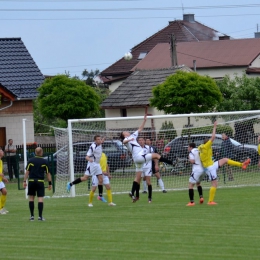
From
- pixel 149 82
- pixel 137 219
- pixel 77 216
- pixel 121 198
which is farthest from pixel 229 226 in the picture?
pixel 149 82

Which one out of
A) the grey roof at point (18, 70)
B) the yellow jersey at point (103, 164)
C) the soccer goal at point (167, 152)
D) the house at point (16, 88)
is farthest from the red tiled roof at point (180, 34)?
the yellow jersey at point (103, 164)

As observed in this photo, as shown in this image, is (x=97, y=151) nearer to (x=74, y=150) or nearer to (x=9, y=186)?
(x=74, y=150)

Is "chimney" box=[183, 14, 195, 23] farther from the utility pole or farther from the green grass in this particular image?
the green grass

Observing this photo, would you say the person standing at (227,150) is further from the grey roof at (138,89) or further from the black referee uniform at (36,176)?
the grey roof at (138,89)

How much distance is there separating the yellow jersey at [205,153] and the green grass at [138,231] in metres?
1.13

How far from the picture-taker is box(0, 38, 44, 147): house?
40.6m

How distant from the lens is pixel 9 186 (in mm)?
32031

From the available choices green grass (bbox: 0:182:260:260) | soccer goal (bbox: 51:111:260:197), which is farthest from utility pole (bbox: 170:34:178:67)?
green grass (bbox: 0:182:260:260)

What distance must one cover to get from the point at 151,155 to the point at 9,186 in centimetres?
1220

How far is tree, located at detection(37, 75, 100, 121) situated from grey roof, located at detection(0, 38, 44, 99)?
45.8 inches

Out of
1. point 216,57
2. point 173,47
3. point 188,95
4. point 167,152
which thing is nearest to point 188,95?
point 188,95

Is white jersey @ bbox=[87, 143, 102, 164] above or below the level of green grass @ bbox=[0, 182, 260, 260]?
above

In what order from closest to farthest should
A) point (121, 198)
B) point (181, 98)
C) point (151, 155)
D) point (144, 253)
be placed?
1. point (144, 253)
2. point (151, 155)
3. point (121, 198)
4. point (181, 98)

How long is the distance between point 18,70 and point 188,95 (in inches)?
417
